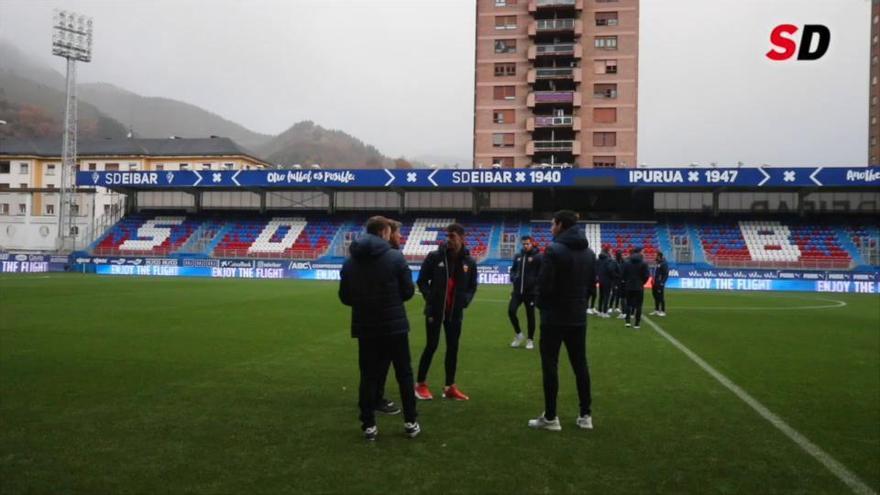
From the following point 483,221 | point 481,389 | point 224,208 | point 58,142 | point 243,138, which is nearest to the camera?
point 481,389

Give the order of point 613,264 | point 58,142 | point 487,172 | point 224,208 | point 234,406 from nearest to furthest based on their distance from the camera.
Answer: point 234,406 → point 613,264 → point 487,172 → point 224,208 → point 58,142

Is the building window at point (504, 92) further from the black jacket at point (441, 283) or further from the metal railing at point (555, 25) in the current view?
the black jacket at point (441, 283)

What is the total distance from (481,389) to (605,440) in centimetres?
238

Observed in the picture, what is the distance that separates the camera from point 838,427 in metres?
6.34

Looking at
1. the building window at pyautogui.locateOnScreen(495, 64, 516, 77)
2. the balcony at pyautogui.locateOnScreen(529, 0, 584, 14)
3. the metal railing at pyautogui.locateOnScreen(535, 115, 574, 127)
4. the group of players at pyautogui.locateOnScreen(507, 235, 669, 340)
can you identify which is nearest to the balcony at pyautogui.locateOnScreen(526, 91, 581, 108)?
the metal railing at pyautogui.locateOnScreen(535, 115, 574, 127)

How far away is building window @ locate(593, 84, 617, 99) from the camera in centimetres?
5978

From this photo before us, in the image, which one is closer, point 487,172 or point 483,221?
point 487,172

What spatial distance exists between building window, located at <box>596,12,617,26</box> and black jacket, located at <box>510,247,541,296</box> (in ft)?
181

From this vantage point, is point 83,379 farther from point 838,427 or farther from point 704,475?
point 838,427

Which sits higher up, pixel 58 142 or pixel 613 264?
pixel 58 142

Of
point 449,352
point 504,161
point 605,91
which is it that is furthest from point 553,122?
point 449,352

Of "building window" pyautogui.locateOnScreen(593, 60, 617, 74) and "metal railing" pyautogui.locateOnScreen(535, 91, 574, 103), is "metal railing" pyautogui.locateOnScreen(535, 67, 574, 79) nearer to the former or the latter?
"metal railing" pyautogui.locateOnScreen(535, 91, 574, 103)

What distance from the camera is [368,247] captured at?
5609 mm

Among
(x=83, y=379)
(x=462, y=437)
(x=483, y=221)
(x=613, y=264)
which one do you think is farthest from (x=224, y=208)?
(x=462, y=437)
